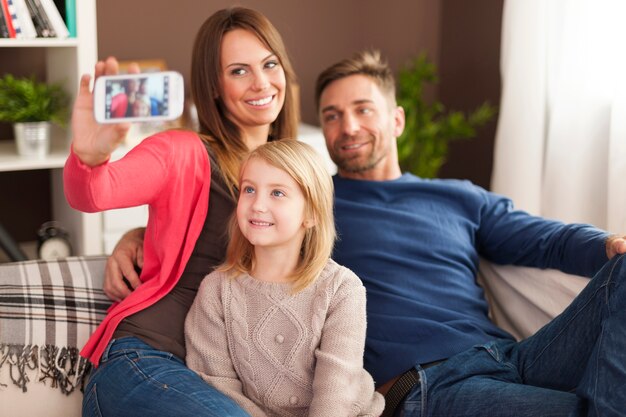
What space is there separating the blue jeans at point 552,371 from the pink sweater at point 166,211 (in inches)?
22.0

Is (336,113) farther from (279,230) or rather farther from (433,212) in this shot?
(279,230)

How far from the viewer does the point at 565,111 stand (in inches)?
116

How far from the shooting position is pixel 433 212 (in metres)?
2.23

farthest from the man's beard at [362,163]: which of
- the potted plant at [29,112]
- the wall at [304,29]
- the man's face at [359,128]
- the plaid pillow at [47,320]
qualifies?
the wall at [304,29]

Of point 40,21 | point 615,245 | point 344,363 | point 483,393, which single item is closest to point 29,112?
point 40,21

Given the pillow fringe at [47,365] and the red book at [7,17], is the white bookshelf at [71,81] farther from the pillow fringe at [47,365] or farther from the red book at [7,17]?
the pillow fringe at [47,365]

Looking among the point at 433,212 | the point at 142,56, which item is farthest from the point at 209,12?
the point at 433,212

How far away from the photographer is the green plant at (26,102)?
2859 millimetres

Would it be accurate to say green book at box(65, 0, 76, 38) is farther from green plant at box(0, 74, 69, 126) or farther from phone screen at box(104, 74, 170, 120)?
phone screen at box(104, 74, 170, 120)

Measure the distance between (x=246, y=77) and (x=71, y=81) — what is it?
1.14m

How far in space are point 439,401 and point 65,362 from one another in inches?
31.4

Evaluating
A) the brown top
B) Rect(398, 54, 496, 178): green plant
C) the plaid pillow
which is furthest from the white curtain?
the plaid pillow

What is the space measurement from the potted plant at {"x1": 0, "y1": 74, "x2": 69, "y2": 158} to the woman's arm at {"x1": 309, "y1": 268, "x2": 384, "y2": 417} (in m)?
1.48

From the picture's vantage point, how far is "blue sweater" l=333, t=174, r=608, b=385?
1998mm
